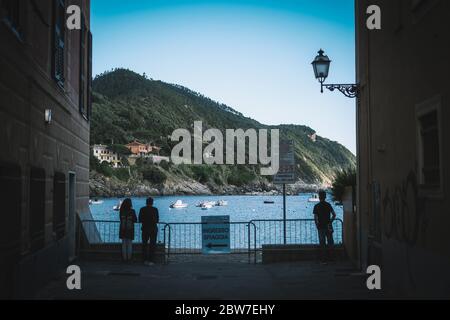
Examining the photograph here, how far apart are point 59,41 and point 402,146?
7.45 meters

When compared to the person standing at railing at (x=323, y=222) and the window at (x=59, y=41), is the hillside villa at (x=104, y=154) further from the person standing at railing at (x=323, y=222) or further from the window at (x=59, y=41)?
the window at (x=59, y=41)

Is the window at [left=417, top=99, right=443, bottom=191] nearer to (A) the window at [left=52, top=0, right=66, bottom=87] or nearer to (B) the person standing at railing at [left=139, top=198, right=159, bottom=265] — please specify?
(A) the window at [left=52, top=0, right=66, bottom=87]

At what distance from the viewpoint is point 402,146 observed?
34.1ft

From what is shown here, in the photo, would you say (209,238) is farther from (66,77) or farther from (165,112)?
(165,112)

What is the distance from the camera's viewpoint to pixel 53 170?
41.2 feet

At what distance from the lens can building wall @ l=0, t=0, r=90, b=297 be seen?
869 cm

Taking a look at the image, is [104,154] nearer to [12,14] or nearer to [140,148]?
[140,148]

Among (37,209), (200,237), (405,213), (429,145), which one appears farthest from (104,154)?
(429,145)

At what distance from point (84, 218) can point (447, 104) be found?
12.0m

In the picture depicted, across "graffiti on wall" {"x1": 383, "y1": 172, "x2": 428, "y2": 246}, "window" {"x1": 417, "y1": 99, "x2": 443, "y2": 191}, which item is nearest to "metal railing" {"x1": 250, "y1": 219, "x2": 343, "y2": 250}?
"graffiti on wall" {"x1": 383, "y1": 172, "x2": 428, "y2": 246}

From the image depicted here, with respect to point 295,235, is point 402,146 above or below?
above

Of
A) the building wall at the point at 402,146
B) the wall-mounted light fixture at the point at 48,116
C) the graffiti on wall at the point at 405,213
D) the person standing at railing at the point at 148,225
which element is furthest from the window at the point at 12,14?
the person standing at railing at the point at 148,225

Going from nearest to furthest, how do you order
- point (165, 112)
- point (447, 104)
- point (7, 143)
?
point (447, 104), point (7, 143), point (165, 112)
